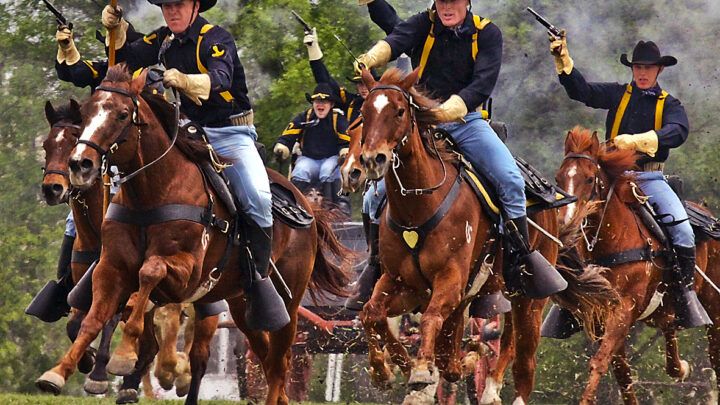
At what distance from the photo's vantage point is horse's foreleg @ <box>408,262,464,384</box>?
10531 millimetres

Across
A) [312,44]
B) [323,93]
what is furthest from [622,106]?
[323,93]

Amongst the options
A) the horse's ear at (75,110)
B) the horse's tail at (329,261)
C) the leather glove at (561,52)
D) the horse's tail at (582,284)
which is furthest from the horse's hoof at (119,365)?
the leather glove at (561,52)

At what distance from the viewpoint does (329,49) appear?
21.3 meters

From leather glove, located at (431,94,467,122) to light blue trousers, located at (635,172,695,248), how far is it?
12.2ft

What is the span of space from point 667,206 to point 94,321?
646cm

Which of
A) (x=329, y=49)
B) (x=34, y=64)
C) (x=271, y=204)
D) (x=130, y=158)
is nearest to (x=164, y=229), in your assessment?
(x=130, y=158)

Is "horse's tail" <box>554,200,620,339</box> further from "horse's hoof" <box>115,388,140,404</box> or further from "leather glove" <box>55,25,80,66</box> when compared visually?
"leather glove" <box>55,25,80,66</box>

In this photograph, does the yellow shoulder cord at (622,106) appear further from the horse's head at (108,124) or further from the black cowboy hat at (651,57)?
the horse's head at (108,124)

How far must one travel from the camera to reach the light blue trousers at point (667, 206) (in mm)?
14711

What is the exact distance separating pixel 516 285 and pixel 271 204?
195 cm

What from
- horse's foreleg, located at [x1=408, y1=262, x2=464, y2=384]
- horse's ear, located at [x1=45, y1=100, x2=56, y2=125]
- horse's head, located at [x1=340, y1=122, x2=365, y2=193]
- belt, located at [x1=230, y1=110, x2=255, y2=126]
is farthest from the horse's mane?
horse's ear, located at [x1=45, y1=100, x2=56, y2=125]

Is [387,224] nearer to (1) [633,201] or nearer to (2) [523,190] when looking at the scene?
(2) [523,190]

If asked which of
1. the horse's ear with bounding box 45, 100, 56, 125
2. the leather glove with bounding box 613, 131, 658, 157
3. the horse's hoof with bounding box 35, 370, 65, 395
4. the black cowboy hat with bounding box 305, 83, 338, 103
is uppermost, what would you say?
the black cowboy hat with bounding box 305, 83, 338, 103

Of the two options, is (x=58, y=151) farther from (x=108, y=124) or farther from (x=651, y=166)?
(x=651, y=166)
